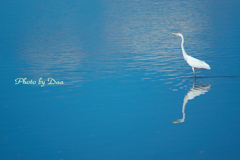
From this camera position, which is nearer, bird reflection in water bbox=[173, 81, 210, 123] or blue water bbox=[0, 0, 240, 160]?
blue water bbox=[0, 0, 240, 160]

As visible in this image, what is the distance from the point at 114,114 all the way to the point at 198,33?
1994 cm

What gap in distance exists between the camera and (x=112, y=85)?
49.2 ft

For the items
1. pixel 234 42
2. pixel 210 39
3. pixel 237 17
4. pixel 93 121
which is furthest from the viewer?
pixel 237 17

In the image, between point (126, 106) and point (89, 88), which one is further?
point (89, 88)

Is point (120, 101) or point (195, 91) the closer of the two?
point (120, 101)

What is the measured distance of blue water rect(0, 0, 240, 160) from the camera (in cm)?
933

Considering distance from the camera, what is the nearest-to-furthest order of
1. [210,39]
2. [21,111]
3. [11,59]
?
[21,111] < [11,59] < [210,39]

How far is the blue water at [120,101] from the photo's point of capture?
933cm

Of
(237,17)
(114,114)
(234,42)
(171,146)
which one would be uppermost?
(237,17)

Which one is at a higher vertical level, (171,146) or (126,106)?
(126,106)

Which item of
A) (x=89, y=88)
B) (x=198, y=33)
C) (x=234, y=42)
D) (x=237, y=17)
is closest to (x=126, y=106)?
(x=89, y=88)

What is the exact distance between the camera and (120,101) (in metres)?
13.0

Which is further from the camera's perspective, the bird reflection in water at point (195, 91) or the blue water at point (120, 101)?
the bird reflection in water at point (195, 91)

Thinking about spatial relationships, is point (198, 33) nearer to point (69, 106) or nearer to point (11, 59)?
point (11, 59)
